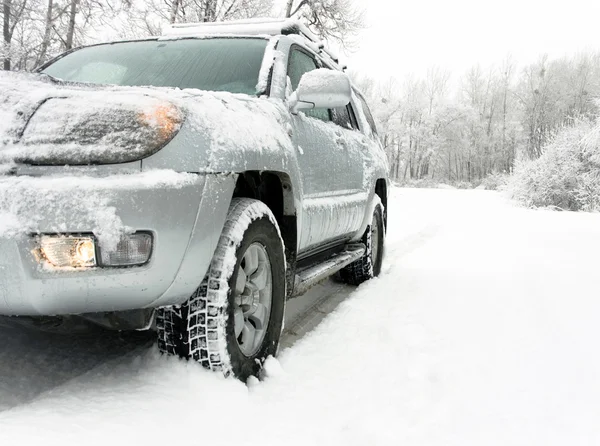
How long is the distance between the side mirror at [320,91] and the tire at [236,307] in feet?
2.46

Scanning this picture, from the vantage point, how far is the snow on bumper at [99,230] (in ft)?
5.31

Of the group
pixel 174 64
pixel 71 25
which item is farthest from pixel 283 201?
pixel 71 25

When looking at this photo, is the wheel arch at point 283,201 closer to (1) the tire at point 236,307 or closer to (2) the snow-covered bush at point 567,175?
(1) the tire at point 236,307

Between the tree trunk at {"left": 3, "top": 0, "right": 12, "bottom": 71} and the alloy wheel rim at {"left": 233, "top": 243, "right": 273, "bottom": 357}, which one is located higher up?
the tree trunk at {"left": 3, "top": 0, "right": 12, "bottom": 71}

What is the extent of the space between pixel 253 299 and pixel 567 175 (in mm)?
19096

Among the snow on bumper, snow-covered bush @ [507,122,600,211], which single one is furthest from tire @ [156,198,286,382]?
snow-covered bush @ [507,122,600,211]

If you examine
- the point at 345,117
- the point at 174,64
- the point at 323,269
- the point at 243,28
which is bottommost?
the point at 323,269

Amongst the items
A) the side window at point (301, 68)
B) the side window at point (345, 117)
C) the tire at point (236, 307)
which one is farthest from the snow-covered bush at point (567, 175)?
the tire at point (236, 307)

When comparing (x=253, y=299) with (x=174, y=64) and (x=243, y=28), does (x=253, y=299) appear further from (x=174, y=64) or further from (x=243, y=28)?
(x=243, y=28)

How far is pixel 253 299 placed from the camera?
2404mm

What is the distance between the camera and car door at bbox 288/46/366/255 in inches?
116

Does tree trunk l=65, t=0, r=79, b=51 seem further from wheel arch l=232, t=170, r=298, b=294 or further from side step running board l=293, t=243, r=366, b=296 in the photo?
wheel arch l=232, t=170, r=298, b=294

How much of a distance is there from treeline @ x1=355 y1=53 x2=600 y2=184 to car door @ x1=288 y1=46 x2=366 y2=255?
173 ft

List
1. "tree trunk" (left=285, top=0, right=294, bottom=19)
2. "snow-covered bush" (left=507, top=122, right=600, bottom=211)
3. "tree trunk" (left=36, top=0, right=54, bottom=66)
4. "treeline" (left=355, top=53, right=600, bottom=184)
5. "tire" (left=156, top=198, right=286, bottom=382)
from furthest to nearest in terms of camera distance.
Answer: "treeline" (left=355, top=53, right=600, bottom=184)
"tree trunk" (left=285, top=0, right=294, bottom=19)
"snow-covered bush" (left=507, top=122, right=600, bottom=211)
"tree trunk" (left=36, top=0, right=54, bottom=66)
"tire" (left=156, top=198, right=286, bottom=382)
